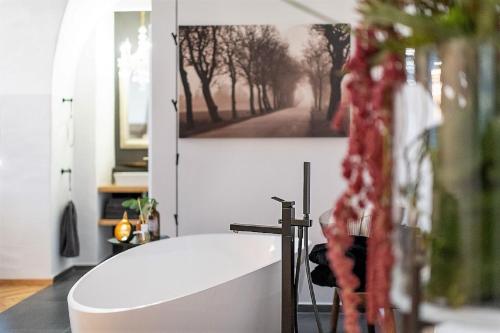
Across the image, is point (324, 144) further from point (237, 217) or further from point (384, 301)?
point (384, 301)

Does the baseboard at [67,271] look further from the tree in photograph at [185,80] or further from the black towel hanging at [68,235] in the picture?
the tree in photograph at [185,80]

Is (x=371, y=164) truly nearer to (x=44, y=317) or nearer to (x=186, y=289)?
(x=186, y=289)

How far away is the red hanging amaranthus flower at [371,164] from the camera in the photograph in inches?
29.4

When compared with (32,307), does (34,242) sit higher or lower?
higher

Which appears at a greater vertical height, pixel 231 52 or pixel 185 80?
pixel 231 52

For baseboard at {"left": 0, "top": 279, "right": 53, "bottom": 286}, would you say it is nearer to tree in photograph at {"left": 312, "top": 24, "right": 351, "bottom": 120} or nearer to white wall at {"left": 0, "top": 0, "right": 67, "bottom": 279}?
white wall at {"left": 0, "top": 0, "right": 67, "bottom": 279}

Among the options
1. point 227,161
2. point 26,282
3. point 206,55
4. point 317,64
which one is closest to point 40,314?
point 26,282

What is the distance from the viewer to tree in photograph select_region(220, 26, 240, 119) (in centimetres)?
505

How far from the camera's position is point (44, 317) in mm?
4840

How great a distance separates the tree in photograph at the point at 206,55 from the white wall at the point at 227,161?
0.10 metres

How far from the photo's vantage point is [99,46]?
6781 millimetres

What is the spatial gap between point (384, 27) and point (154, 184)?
175 inches

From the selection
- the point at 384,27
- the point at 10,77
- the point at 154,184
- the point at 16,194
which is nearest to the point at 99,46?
the point at 10,77

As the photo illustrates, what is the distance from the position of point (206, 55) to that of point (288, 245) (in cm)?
226
